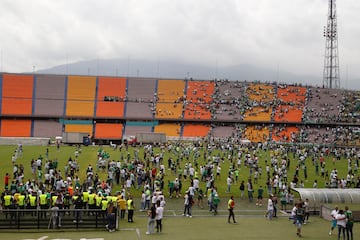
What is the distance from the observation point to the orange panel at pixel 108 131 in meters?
61.3

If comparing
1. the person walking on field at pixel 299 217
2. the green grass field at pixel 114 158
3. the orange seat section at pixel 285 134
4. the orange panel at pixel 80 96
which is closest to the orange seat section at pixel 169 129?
the orange panel at pixel 80 96

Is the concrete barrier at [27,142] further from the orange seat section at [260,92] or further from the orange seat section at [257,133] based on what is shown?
the orange seat section at [260,92]

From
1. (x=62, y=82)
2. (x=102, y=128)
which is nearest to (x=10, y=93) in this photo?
(x=62, y=82)

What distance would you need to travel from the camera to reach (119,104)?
232 feet

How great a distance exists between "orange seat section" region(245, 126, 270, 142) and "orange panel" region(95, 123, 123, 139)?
19375 millimetres

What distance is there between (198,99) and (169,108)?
5.91 metres

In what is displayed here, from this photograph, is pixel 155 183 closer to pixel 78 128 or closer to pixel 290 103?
pixel 78 128

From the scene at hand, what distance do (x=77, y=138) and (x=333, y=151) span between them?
2861cm

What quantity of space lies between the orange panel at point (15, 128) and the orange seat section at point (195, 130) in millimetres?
23880

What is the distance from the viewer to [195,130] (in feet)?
215

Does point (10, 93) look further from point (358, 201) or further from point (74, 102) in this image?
point (358, 201)

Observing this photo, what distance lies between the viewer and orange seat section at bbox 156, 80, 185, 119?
6862 centimetres

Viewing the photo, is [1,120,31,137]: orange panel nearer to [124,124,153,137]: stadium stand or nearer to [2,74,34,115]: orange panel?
[2,74,34,115]: orange panel

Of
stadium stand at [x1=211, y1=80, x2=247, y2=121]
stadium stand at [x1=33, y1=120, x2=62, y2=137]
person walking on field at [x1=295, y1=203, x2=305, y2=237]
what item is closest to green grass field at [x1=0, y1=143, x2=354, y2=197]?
person walking on field at [x1=295, y1=203, x2=305, y2=237]
